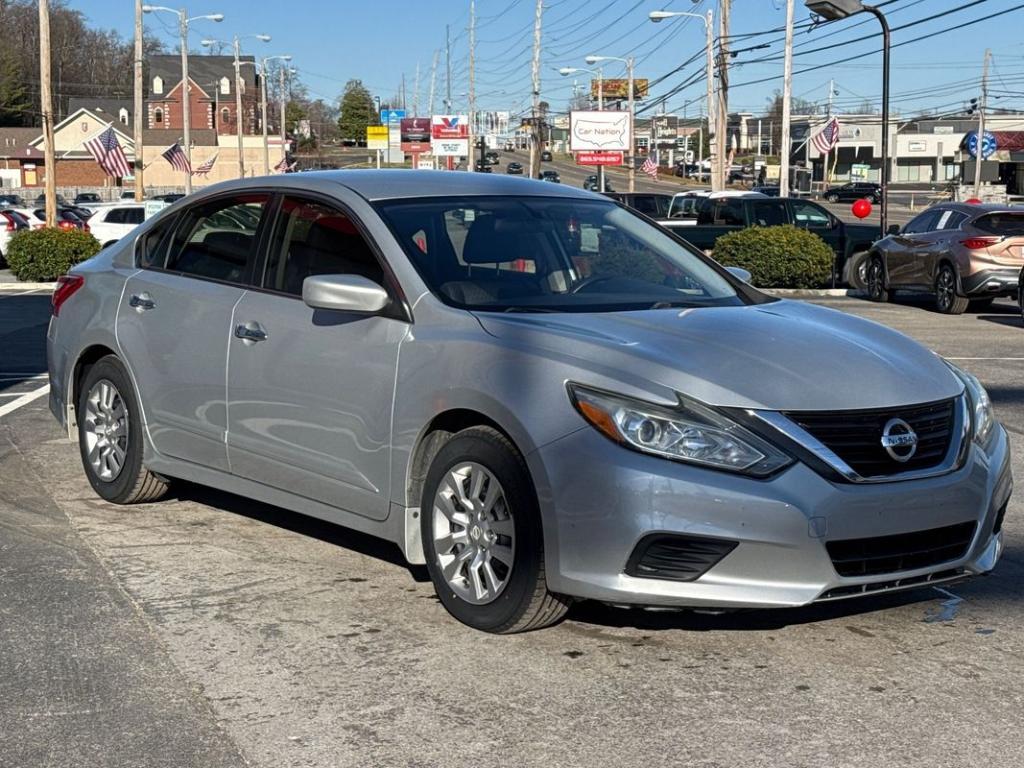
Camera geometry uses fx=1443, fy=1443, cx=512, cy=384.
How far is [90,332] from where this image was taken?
Answer: 7426mm

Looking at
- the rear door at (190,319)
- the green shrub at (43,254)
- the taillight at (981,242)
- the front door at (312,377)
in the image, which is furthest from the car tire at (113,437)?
the green shrub at (43,254)

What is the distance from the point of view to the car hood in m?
4.78

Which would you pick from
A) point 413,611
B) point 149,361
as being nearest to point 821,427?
point 413,611

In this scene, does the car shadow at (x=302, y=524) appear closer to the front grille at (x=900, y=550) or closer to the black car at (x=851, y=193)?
the front grille at (x=900, y=550)

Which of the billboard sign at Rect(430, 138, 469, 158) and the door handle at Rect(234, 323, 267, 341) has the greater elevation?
the billboard sign at Rect(430, 138, 469, 158)

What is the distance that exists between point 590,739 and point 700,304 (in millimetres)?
2246

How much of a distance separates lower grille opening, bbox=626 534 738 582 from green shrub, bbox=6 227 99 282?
2394 centimetres

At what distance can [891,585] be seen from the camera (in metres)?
Result: 4.86

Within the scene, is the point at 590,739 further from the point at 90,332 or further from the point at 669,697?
the point at 90,332

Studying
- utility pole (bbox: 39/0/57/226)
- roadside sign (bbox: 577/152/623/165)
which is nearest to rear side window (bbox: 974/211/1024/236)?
roadside sign (bbox: 577/152/623/165)

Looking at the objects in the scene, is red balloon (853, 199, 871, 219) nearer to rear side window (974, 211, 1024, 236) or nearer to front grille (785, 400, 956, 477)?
rear side window (974, 211, 1024, 236)

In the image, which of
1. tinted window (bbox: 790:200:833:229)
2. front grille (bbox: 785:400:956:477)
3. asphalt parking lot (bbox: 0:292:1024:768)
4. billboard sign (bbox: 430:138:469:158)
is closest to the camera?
asphalt parking lot (bbox: 0:292:1024:768)

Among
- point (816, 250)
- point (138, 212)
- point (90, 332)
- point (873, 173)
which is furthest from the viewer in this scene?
point (873, 173)

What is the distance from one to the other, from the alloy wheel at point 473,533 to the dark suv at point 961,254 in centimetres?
1527
